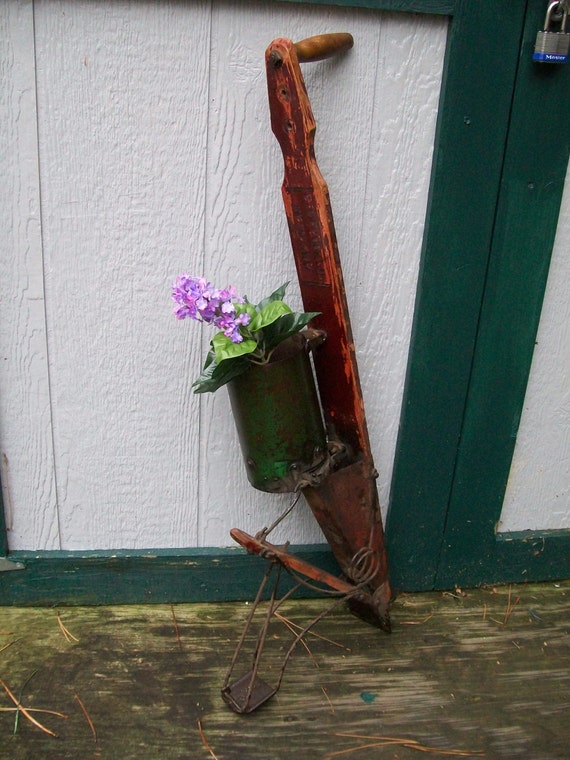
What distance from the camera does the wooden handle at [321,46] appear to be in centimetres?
129

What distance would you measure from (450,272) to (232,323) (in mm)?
553

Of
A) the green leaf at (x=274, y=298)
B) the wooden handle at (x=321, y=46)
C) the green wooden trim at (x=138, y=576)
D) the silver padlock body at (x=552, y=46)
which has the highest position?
the silver padlock body at (x=552, y=46)

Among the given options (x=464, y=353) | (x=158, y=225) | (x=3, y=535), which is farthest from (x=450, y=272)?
(x=3, y=535)

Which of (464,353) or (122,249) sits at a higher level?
(122,249)

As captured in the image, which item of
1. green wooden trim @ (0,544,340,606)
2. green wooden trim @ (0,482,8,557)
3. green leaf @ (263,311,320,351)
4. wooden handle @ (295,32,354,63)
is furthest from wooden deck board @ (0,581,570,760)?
wooden handle @ (295,32,354,63)

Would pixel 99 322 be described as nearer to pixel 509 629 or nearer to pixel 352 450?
pixel 352 450

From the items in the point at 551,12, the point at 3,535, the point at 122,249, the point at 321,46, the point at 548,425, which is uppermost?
the point at 551,12

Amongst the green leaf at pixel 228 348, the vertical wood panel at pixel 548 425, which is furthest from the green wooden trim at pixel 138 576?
the green leaf at pixel 228 348

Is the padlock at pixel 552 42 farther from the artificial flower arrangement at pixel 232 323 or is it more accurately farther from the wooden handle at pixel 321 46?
the artificial flower arrangement at pixel 232 323

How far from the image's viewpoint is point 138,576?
172 centimetres

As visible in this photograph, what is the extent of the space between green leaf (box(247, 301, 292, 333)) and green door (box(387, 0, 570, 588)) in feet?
1.30

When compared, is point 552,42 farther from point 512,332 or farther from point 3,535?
point 3,535

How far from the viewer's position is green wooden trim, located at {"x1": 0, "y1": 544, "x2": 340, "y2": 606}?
1691 mm

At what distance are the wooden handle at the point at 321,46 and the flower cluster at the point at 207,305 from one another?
1.55 feet
